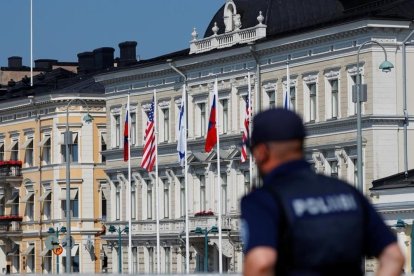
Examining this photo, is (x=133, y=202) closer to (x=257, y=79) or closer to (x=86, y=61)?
(x=257, y=79)

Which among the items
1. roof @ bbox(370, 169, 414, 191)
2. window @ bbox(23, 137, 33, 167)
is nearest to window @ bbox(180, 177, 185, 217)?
window @ bbox(23, 137, 33, 167)

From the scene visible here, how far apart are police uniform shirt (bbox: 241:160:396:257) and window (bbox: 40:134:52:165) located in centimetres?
8313

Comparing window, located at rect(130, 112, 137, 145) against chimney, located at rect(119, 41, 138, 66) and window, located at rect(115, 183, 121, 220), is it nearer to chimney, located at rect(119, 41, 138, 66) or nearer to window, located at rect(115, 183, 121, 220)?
window, located at rect(115, 183, 121, 220)

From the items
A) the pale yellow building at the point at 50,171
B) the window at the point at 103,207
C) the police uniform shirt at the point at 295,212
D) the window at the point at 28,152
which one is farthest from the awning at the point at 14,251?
the police uniform shirt at the point at 295,212

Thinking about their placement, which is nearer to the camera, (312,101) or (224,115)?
(312,101)

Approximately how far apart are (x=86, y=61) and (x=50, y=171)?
12.1m

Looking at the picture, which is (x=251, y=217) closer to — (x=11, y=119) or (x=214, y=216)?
(x=214, y=216)

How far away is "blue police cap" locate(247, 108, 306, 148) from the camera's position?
730 cm

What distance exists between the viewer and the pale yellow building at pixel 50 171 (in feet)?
295

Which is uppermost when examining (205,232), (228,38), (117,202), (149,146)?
(228,38)

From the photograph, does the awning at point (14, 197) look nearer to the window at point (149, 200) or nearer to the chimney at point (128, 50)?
the chimney at point (128, 50)

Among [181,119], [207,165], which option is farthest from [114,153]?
[181,119]

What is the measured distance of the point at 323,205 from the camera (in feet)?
23.8

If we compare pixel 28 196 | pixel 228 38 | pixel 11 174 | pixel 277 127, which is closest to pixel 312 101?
pixel 228 38
